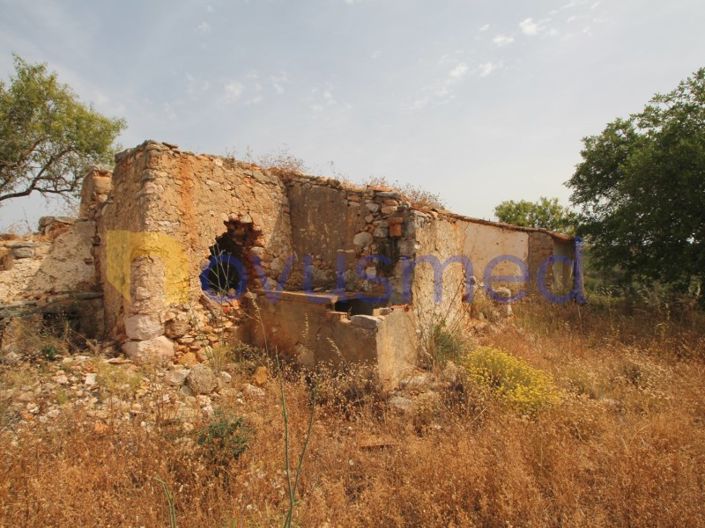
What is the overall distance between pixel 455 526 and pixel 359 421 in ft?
4.47

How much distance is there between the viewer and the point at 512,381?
151 inches

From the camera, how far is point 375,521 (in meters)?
2.28

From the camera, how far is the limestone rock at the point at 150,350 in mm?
4203

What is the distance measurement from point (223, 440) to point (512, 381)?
9.45 ft

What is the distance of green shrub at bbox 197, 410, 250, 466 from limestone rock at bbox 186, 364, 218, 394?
3.49ft

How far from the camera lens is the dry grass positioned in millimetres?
2182

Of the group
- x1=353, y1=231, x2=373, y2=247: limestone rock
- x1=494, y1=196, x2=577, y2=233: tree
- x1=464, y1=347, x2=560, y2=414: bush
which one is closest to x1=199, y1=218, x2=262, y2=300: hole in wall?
x1=353, y1=231, x2=373, y2=247: limestone rock

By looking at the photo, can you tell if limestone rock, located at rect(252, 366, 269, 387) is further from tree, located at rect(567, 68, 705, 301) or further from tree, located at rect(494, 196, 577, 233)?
tree, located at rect(494, 196, 577, 233)

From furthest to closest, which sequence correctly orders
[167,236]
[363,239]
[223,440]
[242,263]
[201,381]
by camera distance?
[242,263] → [363,239] → [167,236] → [201,381] → [223,440]

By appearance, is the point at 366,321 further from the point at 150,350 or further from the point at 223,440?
the point at 150,350

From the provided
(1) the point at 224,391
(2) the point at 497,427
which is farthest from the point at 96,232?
(2) the point at 497,427

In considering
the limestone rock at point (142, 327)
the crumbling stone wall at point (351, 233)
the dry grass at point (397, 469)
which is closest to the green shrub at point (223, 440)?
the dry grass at point (397, 469)

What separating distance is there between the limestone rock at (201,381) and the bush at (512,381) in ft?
9.27

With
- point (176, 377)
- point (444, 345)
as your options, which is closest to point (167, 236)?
point (176, 377)
